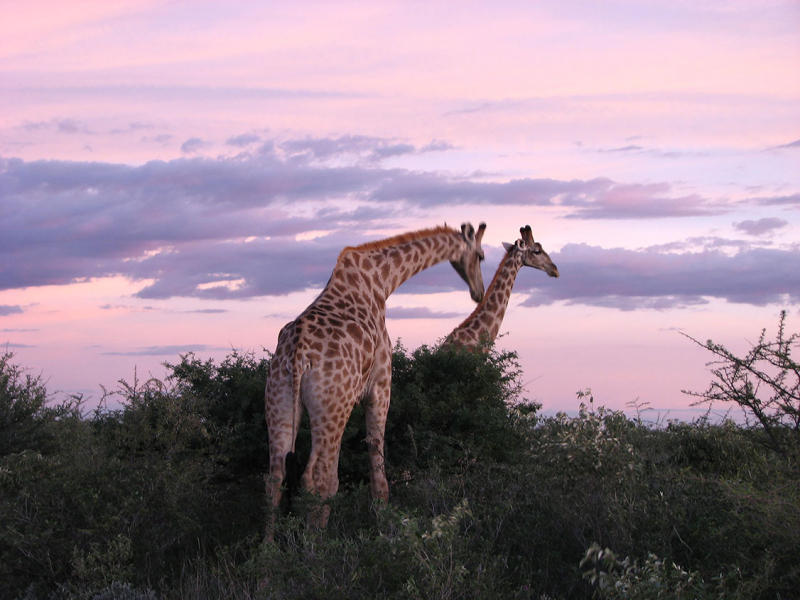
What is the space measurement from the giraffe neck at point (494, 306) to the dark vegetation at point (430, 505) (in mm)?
2465

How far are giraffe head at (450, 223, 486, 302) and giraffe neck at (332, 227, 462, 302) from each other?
0.15 m

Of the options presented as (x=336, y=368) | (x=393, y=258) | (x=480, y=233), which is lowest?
(x=336, y=368)

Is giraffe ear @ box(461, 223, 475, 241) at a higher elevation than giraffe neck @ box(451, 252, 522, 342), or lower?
higher

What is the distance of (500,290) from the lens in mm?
13781

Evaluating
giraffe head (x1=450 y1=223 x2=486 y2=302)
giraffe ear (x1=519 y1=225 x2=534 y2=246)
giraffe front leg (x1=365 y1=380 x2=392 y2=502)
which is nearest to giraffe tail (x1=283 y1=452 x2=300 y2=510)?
giraffe front leg (x1=365 y1=380 x2=392 y2=502)

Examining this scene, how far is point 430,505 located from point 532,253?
888 cm

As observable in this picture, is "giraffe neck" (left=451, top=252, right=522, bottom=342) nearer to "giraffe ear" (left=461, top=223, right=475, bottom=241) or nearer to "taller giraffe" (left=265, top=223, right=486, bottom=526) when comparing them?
"giraffe ear" (left=461, top=223, right=475, bottom=241)

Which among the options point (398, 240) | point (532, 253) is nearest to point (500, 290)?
point (532, 253)

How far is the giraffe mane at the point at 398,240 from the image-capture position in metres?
9.66

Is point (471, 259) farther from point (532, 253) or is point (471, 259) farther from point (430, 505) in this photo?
point (430, 505)

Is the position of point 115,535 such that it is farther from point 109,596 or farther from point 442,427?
point 442,427

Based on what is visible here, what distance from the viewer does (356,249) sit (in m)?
9.66

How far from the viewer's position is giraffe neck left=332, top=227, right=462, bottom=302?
30.5 ft

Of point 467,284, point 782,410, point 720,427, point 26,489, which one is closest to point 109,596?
point 26,489
